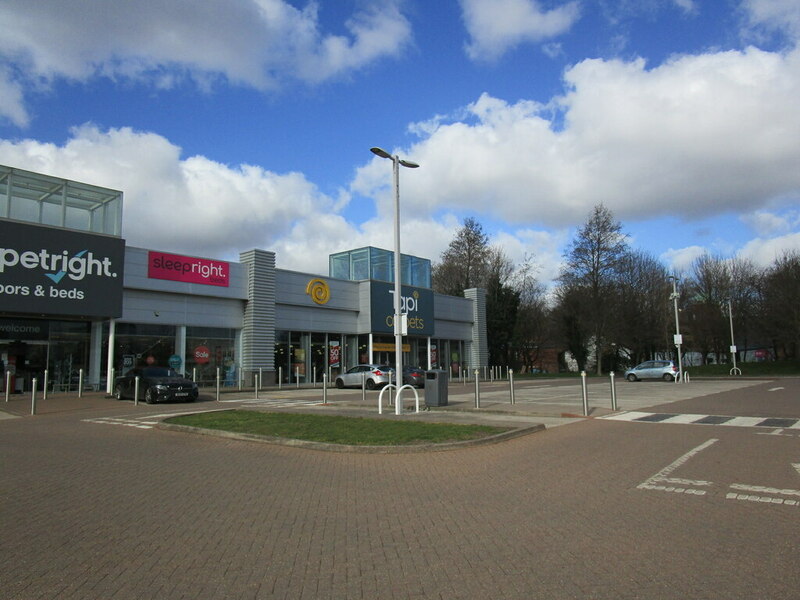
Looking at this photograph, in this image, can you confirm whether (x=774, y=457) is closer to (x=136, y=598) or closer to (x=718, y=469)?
(x=718, y=469)

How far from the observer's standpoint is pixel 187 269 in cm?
3103

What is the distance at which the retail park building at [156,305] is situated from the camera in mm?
25172

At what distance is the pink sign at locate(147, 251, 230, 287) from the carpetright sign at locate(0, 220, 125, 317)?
2.26m

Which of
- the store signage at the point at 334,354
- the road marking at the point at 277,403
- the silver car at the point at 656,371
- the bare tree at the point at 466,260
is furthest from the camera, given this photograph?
the bare tree at the point at 466,260

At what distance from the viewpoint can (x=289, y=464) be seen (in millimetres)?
9383

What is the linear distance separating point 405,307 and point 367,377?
1045 cm

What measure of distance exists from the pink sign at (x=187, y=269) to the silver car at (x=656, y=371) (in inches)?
1067

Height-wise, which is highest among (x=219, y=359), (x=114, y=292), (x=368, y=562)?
(x=114, y=292)

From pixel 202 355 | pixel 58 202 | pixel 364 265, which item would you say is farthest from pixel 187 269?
pixel 364 265

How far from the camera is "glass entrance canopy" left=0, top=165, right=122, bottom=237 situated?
2505 centimetres

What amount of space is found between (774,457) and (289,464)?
7564 millimetres

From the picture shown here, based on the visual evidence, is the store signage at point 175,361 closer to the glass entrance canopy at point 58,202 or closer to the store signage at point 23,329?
the store signage at point 23,329

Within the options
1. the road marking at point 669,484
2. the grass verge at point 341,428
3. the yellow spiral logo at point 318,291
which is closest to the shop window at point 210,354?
the yellow spiral logo at point 318,291

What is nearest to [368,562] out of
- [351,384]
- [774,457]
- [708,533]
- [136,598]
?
[136,598]
